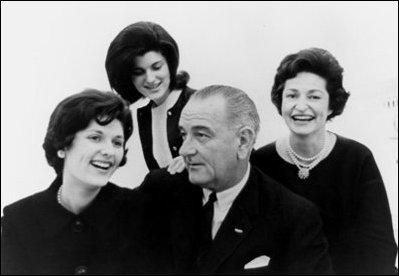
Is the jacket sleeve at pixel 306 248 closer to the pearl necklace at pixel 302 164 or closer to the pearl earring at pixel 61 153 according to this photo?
the pearl necklace at pixel 302 164

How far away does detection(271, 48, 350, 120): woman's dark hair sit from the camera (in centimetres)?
185

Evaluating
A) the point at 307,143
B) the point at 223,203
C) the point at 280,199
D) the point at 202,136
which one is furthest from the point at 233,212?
the point at 307,143

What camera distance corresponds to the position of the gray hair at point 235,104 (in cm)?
173

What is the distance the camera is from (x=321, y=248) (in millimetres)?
1766

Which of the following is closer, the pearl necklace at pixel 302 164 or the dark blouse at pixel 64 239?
the dark blouse at pixel 64 239

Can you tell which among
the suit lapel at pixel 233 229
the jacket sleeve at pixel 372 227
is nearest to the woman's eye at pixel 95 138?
the suit lapel at pixel 233 229

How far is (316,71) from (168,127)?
21.5 inches

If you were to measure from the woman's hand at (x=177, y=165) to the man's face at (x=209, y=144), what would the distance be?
0.28 ft

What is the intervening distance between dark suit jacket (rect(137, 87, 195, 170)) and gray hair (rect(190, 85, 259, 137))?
0.29 ft

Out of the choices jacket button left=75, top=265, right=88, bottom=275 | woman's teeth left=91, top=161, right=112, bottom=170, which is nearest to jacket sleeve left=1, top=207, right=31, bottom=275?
jacket button left=75, top=265, right=88, bottom=275

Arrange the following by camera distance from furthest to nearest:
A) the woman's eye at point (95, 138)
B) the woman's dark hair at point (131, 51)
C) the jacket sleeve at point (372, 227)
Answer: the jacket sleeve at point (372, 227) < the woman's dark hair at point (131, 51) < the woman's eye at point (95, 138)

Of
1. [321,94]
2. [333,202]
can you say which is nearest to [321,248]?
[333,202]

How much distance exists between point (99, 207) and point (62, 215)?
117 millimetres

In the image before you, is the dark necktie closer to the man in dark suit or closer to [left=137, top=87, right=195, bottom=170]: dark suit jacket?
the man in dark suit
